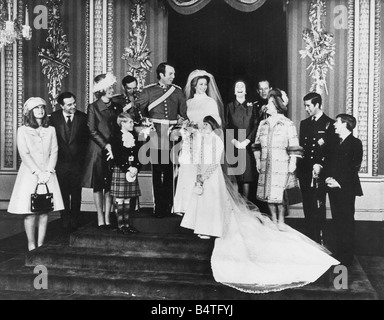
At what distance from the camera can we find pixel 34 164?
13.7 ft

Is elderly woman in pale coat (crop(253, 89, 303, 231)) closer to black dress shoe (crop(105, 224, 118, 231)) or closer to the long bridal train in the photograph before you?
the long bridal train

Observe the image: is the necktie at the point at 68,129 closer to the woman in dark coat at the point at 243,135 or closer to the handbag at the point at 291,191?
the woman in dark coat at the point at 243,135

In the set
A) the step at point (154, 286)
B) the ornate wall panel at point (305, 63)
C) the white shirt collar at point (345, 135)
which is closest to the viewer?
the step at point (154, 286)

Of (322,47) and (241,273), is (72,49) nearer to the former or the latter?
(322,47)

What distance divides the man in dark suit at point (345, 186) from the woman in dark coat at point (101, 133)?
1906 millimetres

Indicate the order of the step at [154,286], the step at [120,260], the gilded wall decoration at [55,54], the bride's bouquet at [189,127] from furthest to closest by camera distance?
1. the gilded wall decoration at [55,54]
2. the bride's bouquet at [189,127]
3. the step at [120,260]
4. the step at [154,286]

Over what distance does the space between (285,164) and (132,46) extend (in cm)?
213

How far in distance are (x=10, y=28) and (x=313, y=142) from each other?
118 inches

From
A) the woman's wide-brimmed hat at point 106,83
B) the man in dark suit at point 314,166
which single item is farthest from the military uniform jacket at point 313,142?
the woman's wide-brimmed hat at point 106,83

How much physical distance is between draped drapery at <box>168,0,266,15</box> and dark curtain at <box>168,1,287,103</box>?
0.09 m

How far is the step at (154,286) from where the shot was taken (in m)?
3.35

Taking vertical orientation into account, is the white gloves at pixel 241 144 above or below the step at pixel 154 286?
above

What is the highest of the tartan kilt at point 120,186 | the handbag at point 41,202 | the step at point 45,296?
the tartan kilt at point 120,186

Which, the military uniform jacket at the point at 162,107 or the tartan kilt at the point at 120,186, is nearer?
the tartan kilt at the point at 120,186
